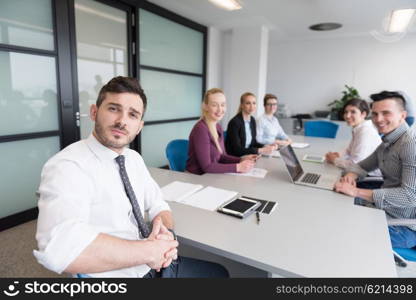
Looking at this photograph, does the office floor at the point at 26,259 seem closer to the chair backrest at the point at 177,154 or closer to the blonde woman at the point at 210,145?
the blonde woman at the point at 210,145

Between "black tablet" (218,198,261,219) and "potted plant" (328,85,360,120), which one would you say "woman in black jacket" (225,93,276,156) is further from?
"potted plant" (328,85,360,120)

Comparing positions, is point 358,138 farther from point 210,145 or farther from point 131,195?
point 131,195

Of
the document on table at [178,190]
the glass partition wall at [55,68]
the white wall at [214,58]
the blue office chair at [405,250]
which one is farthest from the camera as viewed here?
the white wall at [214,58]

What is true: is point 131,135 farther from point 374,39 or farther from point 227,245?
point 374,39

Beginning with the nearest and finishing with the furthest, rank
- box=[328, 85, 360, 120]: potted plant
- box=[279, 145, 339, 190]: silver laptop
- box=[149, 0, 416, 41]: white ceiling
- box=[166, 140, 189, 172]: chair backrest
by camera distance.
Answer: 1. box=[279, 145, 339, 190]: silver laptop
2. box=[166, 140, 189, 172]: chair backrest
3. box=[149, 0, 416, 41]: white ceiling
4. box=[328, 85, 360, 120]: potted plant

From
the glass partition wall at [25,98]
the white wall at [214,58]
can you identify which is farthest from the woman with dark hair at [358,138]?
the white wall at [214,58]

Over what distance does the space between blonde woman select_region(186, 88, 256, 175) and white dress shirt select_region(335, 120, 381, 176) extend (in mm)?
975

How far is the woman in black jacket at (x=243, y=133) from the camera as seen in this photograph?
9.64 feet

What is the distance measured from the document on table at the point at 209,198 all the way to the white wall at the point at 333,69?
225 inches

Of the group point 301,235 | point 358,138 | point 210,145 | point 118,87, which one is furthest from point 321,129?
point 118,87

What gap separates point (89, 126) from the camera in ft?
11.2

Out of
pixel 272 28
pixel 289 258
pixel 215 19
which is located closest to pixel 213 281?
pixel 289 258

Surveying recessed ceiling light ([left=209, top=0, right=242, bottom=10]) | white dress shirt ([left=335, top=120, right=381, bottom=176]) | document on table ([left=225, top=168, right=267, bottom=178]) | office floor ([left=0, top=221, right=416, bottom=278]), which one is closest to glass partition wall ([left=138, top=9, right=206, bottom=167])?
recessed ceiling light ([left=209, top=0, right=242, bottom=10])

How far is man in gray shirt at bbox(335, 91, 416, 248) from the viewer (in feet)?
5.13
